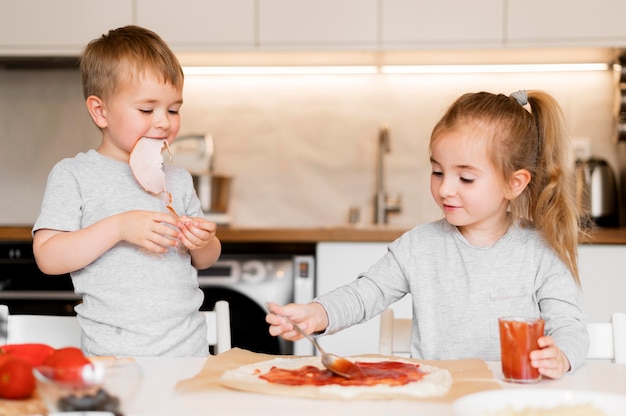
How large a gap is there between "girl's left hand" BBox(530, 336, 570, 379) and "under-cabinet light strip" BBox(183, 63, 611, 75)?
2046 mm

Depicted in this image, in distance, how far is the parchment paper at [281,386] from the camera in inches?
34.0

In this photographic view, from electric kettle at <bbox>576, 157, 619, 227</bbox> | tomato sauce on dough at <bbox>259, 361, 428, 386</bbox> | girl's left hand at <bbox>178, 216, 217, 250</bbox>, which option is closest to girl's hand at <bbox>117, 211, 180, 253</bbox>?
girl's left hand at <bbox>178, 216, 217, 250</bbox>

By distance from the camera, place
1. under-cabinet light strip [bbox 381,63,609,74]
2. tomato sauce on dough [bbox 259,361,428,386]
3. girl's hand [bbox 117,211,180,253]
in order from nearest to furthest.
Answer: tomato sauce on dough [bbox 259,361,428,386]
girl's hand [bbox 117,211,180,253]
under-cabinet light strip [bbox 381,63,609,74]

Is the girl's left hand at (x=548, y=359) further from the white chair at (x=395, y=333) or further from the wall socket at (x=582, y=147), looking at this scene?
the wall socket at (x=582, y=147)

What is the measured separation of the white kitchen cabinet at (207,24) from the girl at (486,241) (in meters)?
1.48

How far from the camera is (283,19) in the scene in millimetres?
2723

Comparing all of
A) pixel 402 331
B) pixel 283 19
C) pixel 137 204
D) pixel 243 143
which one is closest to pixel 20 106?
pixel 243 143

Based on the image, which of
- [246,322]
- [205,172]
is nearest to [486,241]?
[246,322]

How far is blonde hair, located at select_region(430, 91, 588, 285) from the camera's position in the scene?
4.46ft

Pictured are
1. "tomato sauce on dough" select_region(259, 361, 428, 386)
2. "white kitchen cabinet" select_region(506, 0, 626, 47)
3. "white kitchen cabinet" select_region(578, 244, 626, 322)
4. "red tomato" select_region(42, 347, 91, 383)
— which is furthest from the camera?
"white kitchen cabinet" select_region(506, 0, 626, 47)

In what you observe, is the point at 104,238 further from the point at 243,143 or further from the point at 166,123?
the point at 243,143

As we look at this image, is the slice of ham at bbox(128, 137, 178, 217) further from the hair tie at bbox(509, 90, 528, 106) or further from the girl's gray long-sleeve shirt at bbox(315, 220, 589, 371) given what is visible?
the hair tie at bbox(509, 90, 528, 106)

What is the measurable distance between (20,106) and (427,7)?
5.21 ft

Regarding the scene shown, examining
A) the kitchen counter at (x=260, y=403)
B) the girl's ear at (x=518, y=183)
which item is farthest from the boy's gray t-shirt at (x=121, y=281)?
the girl's ear at (x=518, y=183)
